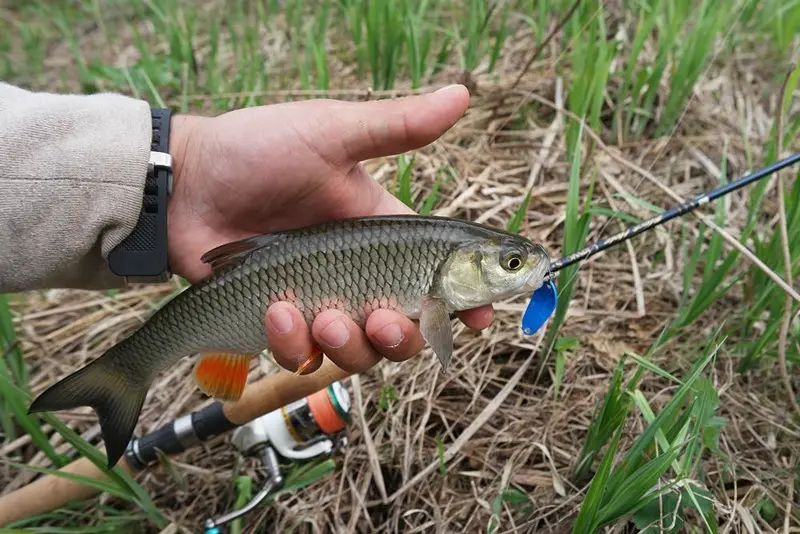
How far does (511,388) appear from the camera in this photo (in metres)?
2.33

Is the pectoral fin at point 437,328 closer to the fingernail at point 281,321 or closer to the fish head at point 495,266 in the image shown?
the fish head at point 495,266

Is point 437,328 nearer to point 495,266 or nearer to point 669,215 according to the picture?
point 495,266

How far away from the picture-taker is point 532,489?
209cm

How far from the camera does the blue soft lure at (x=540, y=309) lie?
1.88 m

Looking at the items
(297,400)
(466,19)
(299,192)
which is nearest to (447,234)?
(299,192)

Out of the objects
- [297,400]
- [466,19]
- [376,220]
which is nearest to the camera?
[376,220]

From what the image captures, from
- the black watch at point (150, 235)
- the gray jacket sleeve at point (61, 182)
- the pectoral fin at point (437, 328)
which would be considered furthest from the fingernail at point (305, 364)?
the gray jacket sleeve at point (61, 182)

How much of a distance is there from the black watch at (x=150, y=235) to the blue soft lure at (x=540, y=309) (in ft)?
3.80

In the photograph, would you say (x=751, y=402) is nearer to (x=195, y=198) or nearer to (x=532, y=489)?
(x=532, y=489)

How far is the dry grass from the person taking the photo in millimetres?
2051

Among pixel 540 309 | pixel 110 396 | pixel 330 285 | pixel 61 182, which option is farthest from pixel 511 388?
pixel 61 182

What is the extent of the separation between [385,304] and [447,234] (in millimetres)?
265

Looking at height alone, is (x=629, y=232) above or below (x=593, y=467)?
above

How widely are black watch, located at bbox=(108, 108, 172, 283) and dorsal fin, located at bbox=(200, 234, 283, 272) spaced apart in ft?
0.97
